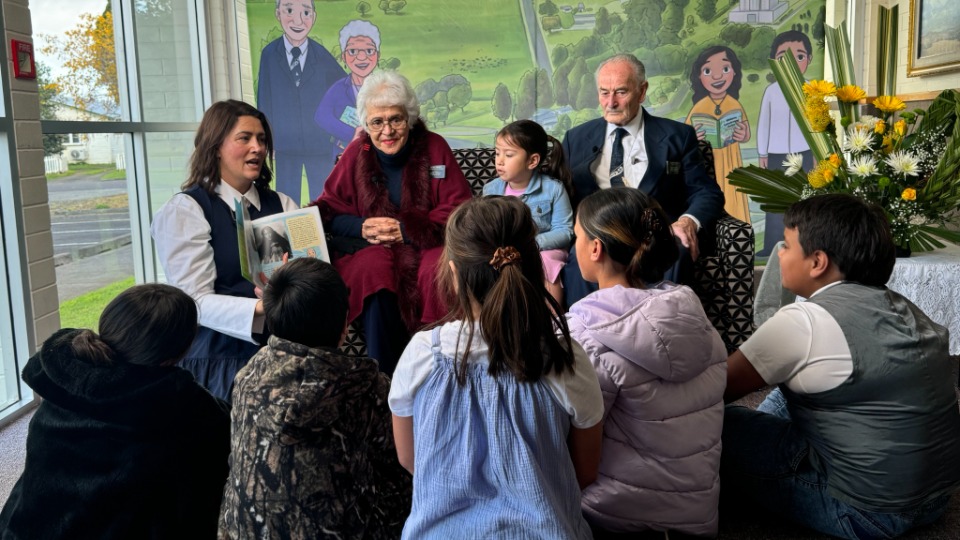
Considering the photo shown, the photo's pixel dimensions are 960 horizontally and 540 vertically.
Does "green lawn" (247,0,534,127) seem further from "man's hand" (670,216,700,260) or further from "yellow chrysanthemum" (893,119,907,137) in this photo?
"yellow chrysanthemum" (893,119,907,137)

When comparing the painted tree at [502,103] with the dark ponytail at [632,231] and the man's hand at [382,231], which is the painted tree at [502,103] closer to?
the man's hand at [382,231]

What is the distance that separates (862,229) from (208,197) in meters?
1.94

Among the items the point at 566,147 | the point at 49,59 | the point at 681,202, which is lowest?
the point at 681,202

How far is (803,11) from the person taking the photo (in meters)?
5.39

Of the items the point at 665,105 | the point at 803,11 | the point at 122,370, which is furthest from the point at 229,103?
the point at 803,11

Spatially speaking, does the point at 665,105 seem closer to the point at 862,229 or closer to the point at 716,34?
the point at 716,34

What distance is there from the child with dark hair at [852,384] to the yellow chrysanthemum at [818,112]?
102cm

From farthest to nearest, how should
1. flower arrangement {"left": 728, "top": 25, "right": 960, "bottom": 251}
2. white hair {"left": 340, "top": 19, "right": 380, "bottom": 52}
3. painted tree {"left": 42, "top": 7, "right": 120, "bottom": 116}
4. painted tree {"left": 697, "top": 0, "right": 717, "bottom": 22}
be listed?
white hair {"left": 340, "top": 19, "right": 380, "bottom": 52}
painted tree {"left": 697, "top": 0, "right": 717, "bottom": 22}
painted tree {"left": 42, "top": 7, "right": 120, "bottom": 116}
flower arrangement {"left": 728, "top": 25, "right": 960, "bottom": 251}

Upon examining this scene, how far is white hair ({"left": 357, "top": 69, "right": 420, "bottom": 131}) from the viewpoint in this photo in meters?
3.29

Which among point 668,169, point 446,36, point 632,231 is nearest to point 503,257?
point 632,231

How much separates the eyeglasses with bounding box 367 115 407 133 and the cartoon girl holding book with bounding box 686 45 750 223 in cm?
276

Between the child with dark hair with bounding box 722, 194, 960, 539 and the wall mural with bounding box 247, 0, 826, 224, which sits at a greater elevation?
the wall mural with bounding box 247, 0, 826, 224

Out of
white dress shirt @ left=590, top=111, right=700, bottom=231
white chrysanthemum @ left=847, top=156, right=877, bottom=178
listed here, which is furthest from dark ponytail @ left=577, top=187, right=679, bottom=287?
white dress shirt @ left=590, top=111, right=700, bottom=231

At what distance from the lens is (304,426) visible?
1.67 metres
